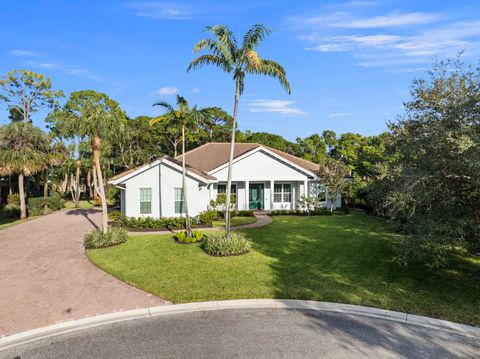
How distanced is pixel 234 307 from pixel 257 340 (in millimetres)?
1891

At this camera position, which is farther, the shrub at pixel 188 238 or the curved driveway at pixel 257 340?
the shrub at pixel 188 238

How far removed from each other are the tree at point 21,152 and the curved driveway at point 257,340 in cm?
2453

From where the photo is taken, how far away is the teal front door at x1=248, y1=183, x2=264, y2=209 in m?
29.1

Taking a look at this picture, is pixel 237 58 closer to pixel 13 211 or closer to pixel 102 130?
pixel 102 130

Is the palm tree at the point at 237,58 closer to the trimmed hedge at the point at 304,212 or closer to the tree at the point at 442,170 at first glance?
the tree at the point at 442,170

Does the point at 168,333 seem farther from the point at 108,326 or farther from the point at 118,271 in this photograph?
the point at 118,271

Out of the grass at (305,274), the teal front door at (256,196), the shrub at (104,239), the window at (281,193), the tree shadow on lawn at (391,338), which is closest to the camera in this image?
the tree shadow on lawn at (391,338)

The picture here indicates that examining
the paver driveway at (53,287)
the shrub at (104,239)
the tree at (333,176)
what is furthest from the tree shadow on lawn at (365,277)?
the tree at (333,176)

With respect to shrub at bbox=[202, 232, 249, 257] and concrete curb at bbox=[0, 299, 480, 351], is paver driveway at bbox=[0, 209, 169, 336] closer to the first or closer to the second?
concrete curb at bbox=[0, 299, 480, 351]

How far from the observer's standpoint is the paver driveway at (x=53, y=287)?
349 inches

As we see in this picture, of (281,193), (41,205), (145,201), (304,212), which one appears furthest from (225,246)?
(41,205)

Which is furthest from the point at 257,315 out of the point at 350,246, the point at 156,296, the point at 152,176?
the point at 152,176

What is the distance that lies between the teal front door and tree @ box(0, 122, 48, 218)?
18.7 meters

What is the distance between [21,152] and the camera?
90.2 ft
